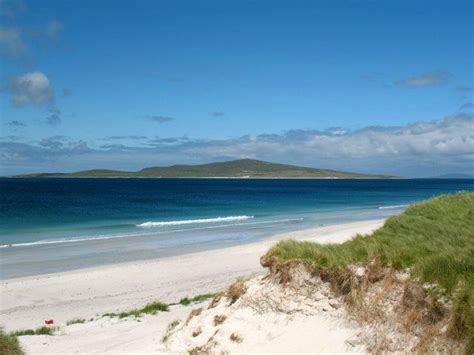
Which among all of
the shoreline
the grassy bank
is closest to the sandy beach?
the shoreline

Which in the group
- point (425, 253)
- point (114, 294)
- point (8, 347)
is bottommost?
point (114, 294)

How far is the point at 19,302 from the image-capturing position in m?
17.7

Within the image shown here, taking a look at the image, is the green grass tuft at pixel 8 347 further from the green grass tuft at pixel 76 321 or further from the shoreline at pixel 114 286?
the shoreline at pixel 114 286

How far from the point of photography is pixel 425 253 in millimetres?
9172

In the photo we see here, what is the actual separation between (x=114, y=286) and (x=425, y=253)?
13840 millimetres

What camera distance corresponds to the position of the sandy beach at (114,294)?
440 inches

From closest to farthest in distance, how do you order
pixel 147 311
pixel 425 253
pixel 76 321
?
pixel 425 253, pixel 147 311, pixel 76 321

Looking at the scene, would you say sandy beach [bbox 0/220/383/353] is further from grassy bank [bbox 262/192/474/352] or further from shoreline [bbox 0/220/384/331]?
grassy bank [bbox 262/192/474/352]

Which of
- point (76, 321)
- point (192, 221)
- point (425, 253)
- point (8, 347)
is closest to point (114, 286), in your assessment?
point (76, 321)

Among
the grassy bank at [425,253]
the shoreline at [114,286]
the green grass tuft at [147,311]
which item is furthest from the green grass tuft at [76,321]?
the grassy bank at [425,253]

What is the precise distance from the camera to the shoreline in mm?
16266

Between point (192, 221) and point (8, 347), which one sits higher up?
point (8, 347)

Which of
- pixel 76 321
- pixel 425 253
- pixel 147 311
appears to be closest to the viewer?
pixel 425 253

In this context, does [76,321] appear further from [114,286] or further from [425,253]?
[425,253]
